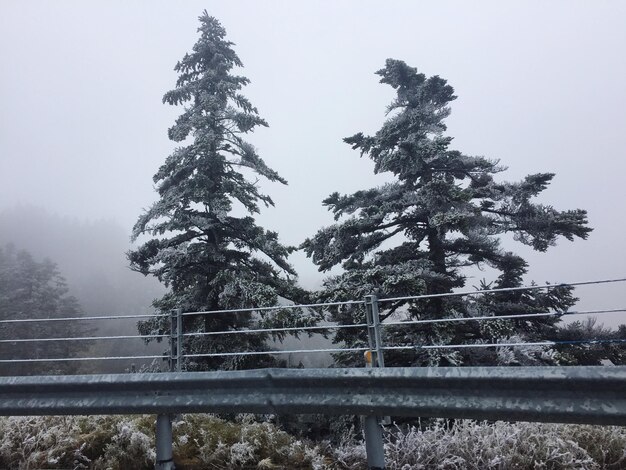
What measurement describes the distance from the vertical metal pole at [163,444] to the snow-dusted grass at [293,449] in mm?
374

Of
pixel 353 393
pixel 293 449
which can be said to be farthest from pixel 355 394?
pixel 293 449

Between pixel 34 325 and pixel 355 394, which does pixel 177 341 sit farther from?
pixel 34 325

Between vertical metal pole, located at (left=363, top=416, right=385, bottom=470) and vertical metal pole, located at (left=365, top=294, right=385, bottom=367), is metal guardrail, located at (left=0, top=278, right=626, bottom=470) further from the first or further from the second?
vertical metal pole, located at (left=365, top=294, right=385, bottom=367)

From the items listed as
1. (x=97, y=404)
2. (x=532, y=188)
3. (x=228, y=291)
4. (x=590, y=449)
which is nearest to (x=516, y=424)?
(x=590, y=449)

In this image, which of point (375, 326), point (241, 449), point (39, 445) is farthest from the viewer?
point (375, 326)

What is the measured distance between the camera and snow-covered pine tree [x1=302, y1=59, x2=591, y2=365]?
11.0 m

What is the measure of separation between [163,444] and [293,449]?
3.89 ft

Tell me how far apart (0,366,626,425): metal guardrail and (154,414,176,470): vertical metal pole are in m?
0.18

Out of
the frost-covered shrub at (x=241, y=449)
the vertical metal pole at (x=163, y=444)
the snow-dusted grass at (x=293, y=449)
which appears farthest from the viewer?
the frost-covered shrub at (x=241, y=449)

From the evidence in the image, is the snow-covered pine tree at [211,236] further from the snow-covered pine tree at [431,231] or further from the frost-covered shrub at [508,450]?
the frost-covered shrub at [508,450]

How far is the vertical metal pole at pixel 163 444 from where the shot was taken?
11.1ft

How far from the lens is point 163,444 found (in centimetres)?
343

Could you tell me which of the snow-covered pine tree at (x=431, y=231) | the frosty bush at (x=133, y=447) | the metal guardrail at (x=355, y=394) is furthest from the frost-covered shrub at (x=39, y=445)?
the snow-covered pine tree at (x=431, y=231)

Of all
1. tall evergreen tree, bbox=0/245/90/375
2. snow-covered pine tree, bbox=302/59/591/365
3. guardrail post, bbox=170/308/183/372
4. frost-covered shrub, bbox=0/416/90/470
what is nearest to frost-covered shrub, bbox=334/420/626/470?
frost-covered shrub, bbox=0/416/90/470
